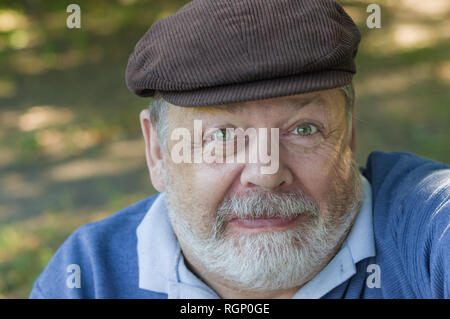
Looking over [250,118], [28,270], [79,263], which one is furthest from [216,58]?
[28,270]

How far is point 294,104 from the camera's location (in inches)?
75.7

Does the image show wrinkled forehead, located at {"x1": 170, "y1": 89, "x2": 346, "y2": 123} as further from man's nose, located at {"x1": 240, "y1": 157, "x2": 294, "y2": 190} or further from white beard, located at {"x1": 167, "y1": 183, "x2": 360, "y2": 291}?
white beard, located at {"x1": 167, "y1": 183, "x2": 360, "y2": 291}

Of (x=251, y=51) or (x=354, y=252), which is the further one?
(x=354, y=252)

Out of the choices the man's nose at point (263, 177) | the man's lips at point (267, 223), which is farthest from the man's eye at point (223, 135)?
the man's lips at point (267, 223)

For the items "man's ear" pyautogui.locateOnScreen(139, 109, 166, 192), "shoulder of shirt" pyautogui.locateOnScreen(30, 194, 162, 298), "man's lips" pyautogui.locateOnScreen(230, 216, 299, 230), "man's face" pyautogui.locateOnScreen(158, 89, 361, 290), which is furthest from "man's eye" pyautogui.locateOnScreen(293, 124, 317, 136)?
"shoulder of shirt" pyautogui.locateOnScreen(30, 194, 162, 298)

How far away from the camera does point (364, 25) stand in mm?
6449

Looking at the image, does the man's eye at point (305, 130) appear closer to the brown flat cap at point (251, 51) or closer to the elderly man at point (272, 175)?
the elderly man at point (272, 175)

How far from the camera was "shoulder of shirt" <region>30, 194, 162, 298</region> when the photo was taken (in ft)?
7.48

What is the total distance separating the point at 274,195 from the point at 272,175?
0.24 feet

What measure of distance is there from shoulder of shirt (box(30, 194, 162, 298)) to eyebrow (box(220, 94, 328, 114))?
781 mm

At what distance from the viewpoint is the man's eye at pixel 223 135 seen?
1952mm

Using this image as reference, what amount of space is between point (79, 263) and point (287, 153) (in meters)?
0.97

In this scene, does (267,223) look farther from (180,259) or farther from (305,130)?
(180,259)

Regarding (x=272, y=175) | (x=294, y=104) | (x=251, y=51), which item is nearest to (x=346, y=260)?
Answer: (x=272, y=175)
